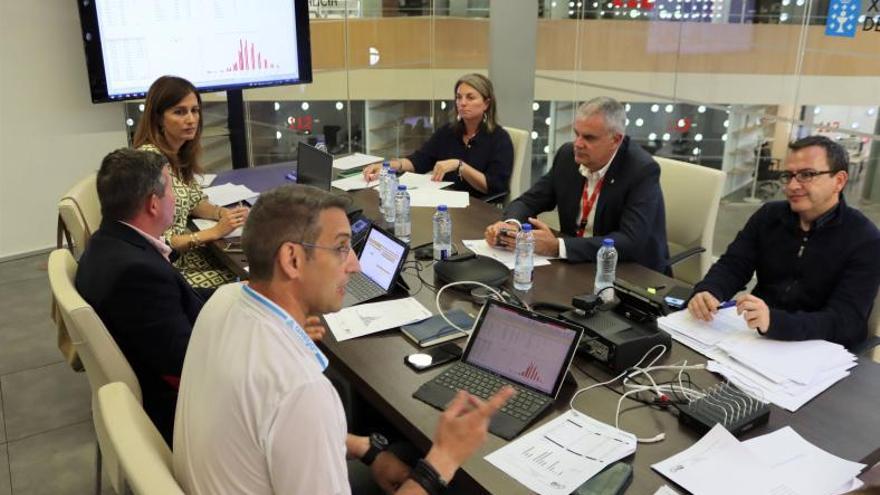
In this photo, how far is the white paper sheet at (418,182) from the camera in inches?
138

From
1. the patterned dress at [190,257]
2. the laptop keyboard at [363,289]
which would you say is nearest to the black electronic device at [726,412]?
the laptop keyboard at [363,289]

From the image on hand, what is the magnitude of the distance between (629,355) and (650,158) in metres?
1.27

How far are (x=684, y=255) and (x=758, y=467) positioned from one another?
1602 millimetres

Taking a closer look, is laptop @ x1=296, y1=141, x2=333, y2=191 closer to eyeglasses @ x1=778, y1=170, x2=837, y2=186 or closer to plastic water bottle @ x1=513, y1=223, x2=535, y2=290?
plastic water bottle @ x1=513, y1=223, x2=535, y2=290

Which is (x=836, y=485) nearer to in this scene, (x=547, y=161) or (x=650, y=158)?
(x=650, y=158)

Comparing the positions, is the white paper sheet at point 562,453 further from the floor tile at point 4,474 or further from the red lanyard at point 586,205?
the floor tile at point 4,474

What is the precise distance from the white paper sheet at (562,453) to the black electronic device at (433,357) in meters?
0.37

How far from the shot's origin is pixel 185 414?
1.20 m

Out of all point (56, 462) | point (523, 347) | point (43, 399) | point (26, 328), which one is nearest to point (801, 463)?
point (523, 347)

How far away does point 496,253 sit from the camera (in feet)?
8.33

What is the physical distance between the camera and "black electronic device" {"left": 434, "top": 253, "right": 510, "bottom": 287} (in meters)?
2.25

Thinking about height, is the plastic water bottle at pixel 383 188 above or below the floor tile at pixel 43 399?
above

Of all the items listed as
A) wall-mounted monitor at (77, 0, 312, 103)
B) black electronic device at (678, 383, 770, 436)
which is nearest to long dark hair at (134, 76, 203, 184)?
wall-mounted monitor at (77, 0, 312, 103)

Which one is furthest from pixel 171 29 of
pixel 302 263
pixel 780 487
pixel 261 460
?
pixel 780 487
